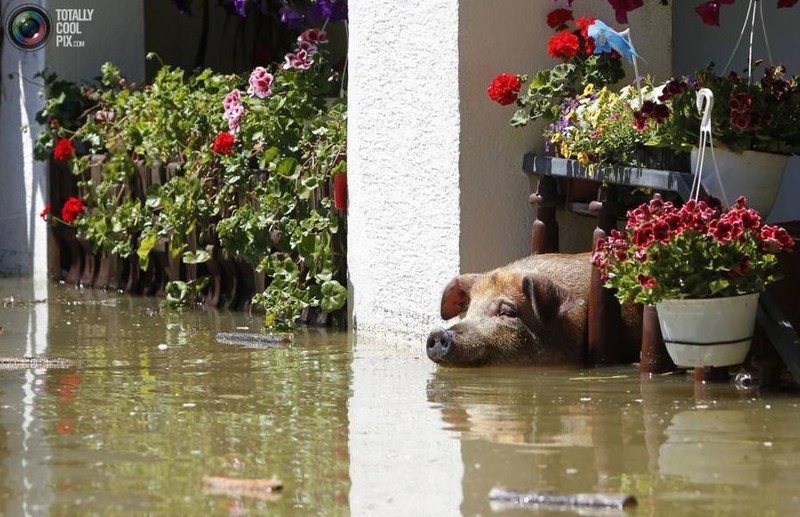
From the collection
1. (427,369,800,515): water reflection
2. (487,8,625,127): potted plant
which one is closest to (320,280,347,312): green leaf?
(487,8,625,127): potted plant

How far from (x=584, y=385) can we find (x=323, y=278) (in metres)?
2.64

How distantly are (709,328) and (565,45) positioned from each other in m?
2.03

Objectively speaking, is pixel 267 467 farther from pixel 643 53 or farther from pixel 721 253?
pixel 643 53

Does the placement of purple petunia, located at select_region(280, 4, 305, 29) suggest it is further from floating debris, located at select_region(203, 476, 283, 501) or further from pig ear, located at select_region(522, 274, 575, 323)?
floating debris, located at select_region(203, 476, 283, 501)

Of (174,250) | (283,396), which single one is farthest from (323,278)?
(283,396)

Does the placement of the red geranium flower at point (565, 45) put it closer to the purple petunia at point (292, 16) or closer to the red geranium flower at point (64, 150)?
the purple petunia at point (292, 16)

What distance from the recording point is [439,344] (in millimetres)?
7836

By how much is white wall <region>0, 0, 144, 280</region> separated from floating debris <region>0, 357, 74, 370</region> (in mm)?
4449

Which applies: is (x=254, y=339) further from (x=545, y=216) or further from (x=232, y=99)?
(x=232, y=99)

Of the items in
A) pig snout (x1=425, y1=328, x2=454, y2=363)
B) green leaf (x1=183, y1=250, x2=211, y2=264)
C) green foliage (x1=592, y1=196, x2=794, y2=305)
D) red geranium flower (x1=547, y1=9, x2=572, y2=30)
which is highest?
red geranium flower (x1=547, y1=9, x2=572, y2=30)

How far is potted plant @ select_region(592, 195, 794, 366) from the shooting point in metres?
6.80

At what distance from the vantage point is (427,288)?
28.8 ft

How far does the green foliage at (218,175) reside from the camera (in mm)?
9633

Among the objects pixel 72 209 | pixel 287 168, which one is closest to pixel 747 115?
pixel 287 168
